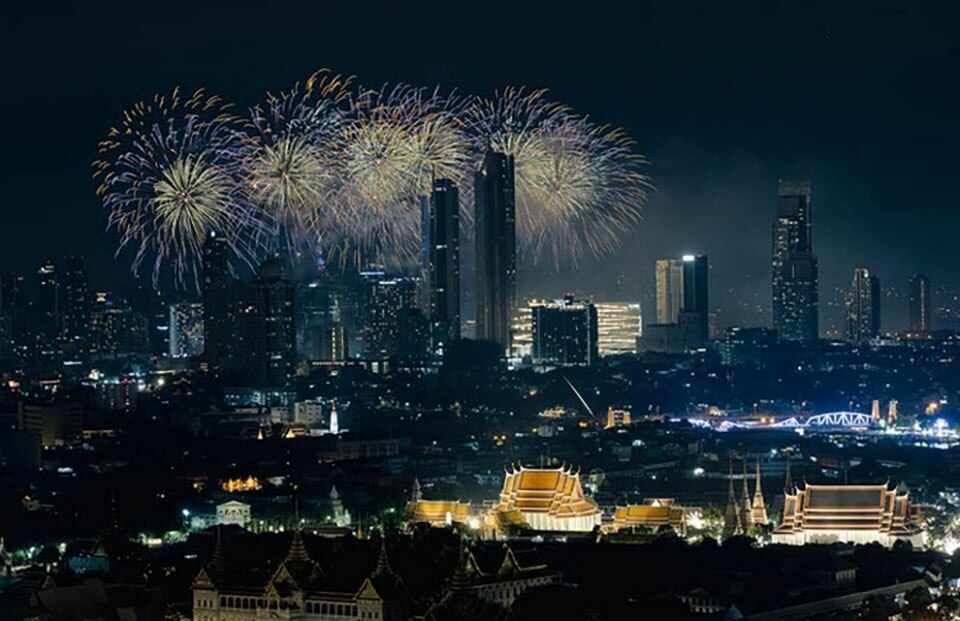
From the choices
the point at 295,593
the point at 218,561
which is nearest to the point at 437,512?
the point at 218,561

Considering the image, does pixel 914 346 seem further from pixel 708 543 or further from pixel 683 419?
pixel 708 543

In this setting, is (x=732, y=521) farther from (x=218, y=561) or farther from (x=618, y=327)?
(x=618, y=327)

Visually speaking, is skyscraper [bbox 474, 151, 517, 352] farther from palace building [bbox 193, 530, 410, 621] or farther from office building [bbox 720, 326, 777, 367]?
palace building [bbox 193, 530, 410, 621]

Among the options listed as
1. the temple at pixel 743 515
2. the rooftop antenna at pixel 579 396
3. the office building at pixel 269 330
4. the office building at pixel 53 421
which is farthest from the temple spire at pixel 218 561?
the rooftop antenna at pixel 579 396

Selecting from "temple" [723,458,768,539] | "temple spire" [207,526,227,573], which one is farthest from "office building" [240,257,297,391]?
"temple spire" [207,526,227,573]

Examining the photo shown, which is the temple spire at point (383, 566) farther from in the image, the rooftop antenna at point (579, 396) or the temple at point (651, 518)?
the rooftop antenna at point (579, 396)

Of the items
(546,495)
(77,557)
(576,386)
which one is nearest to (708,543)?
(546,495)
